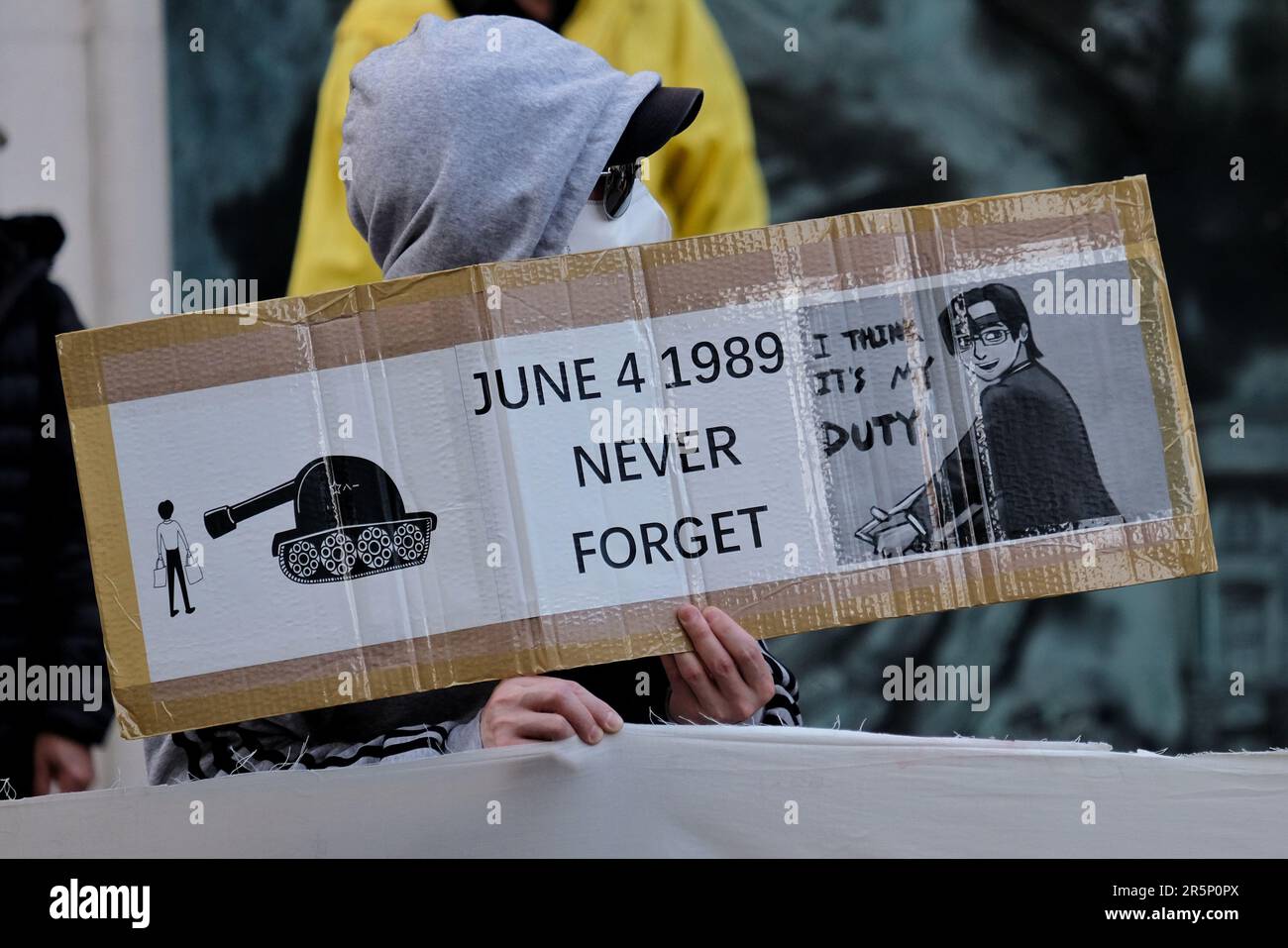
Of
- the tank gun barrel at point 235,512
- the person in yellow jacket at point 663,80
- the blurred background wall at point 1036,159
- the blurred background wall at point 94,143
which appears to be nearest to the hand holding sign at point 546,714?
the tank gun barrel at point 235,512

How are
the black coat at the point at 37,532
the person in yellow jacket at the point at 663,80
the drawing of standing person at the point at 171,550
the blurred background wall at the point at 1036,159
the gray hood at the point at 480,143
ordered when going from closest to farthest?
the drawing of standing person at the point at 171,550
the gray hood at the point at 480,143
the black coat at the point at 37,532
the person in yellow jacket at the point at 663,80
the blurred background wall at the point at 1036,159

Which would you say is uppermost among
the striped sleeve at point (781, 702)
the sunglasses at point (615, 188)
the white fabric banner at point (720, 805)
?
the sunglasses at point (615, 188)

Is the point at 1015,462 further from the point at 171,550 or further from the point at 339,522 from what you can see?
the point at 171,550

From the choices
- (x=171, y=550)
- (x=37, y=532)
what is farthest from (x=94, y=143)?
(x=171, y=550)

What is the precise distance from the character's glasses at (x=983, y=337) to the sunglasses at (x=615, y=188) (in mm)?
420

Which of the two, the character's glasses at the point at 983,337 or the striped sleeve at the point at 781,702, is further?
the striped sleeve at the point at 781,702

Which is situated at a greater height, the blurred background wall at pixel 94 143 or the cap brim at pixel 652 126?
the blurred background wall at pixel 94 143

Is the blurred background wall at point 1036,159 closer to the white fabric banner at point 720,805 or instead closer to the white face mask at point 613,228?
the white face mask at point 613,228

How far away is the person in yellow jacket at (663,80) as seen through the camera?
118 inches

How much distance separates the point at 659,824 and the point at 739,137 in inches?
81.5

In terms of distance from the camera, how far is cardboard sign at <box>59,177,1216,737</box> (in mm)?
1297

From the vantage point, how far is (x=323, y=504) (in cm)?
130
